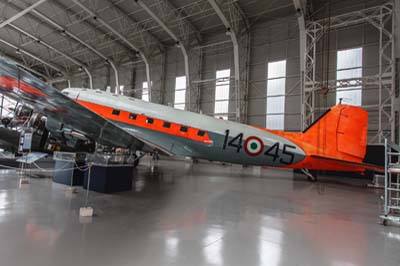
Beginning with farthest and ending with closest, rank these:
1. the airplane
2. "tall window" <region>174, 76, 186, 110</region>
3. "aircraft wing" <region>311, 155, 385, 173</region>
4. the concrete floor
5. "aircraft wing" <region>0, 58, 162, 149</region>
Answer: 1. "tall window" <region>174, 76, 186, 110</region>
2. the airplane
3. "aircraft wing" <region>311, 155, 385, 173</region>
4. "aircraft wing" <region>0, 58, 162, 149</region>
5. the concrete floor

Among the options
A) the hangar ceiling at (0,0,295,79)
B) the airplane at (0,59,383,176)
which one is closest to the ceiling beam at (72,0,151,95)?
the hangar ceiling at (0,0,295,79)

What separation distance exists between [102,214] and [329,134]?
874cm

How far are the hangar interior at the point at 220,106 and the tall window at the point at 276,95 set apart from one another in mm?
81

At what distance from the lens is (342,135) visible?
358 inches

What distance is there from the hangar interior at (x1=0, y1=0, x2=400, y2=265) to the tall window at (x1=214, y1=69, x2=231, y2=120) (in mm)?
103

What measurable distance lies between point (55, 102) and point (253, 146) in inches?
282

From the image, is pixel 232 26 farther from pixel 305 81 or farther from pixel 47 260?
pixel 47 260

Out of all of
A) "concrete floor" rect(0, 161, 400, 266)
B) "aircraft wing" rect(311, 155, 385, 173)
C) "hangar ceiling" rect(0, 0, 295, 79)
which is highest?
"hangar ceiling" rect(0, 0, 295, 79)

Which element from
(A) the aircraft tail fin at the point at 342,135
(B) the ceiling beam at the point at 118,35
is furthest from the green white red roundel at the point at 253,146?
(B) the ceiling beam at the point at 118,35

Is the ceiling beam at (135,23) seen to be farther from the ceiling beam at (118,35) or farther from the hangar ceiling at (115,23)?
the ceiling beam at (118,35)

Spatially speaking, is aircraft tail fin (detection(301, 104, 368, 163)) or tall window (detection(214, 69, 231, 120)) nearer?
aircraft tail fin (detection(301, 104, 368, 163))

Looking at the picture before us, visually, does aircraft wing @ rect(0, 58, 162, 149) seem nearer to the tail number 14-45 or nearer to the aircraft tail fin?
the tail number 14-45

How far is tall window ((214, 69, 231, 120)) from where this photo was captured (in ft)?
64.0

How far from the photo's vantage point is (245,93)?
61.2ft
